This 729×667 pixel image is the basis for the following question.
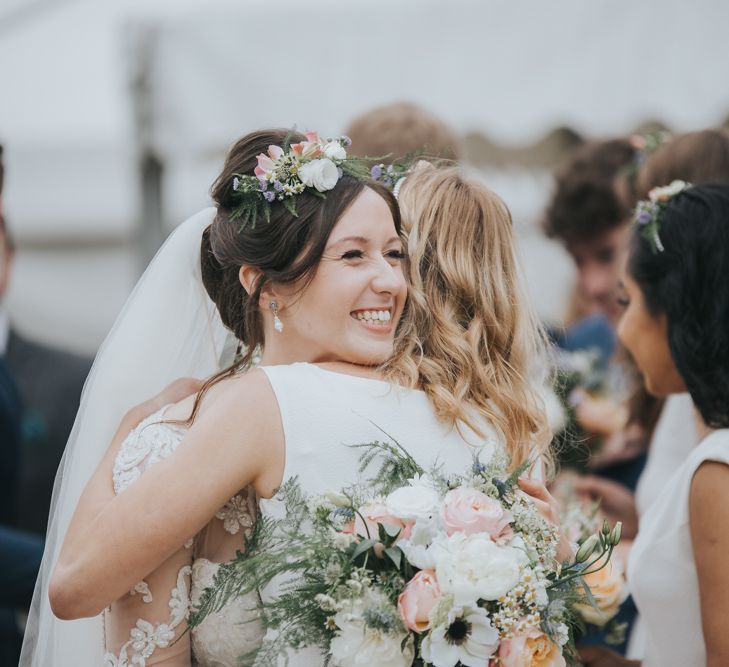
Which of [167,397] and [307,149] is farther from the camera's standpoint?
[167,397]

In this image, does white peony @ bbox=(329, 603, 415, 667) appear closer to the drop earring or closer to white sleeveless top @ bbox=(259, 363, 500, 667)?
white sleeveless top @ bbox=(259, 363, 500, 667)

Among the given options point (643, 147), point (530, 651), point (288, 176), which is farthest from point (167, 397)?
point (643, 147)

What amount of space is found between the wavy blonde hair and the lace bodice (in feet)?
1.82

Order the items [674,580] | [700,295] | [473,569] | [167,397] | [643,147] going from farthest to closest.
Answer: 1. [643,147]
2. [700,295]
3. [674,580]
4. [167,397]
5. [473,569]

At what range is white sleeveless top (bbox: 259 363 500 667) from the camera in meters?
2.24

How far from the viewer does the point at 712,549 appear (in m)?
2.70

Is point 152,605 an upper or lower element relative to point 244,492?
lower

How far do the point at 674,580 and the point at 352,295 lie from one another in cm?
129

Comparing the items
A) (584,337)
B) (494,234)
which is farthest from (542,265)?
(494,234)

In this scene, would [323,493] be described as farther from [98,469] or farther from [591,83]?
[591,83]

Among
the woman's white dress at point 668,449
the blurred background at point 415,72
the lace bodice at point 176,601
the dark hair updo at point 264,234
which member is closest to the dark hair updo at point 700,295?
the woman's white dress at point 668,449

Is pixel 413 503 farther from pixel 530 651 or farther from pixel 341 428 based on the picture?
pixel 530 651

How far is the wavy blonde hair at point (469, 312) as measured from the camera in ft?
8.17

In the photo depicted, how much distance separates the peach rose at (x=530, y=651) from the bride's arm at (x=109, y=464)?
3.12 feet
